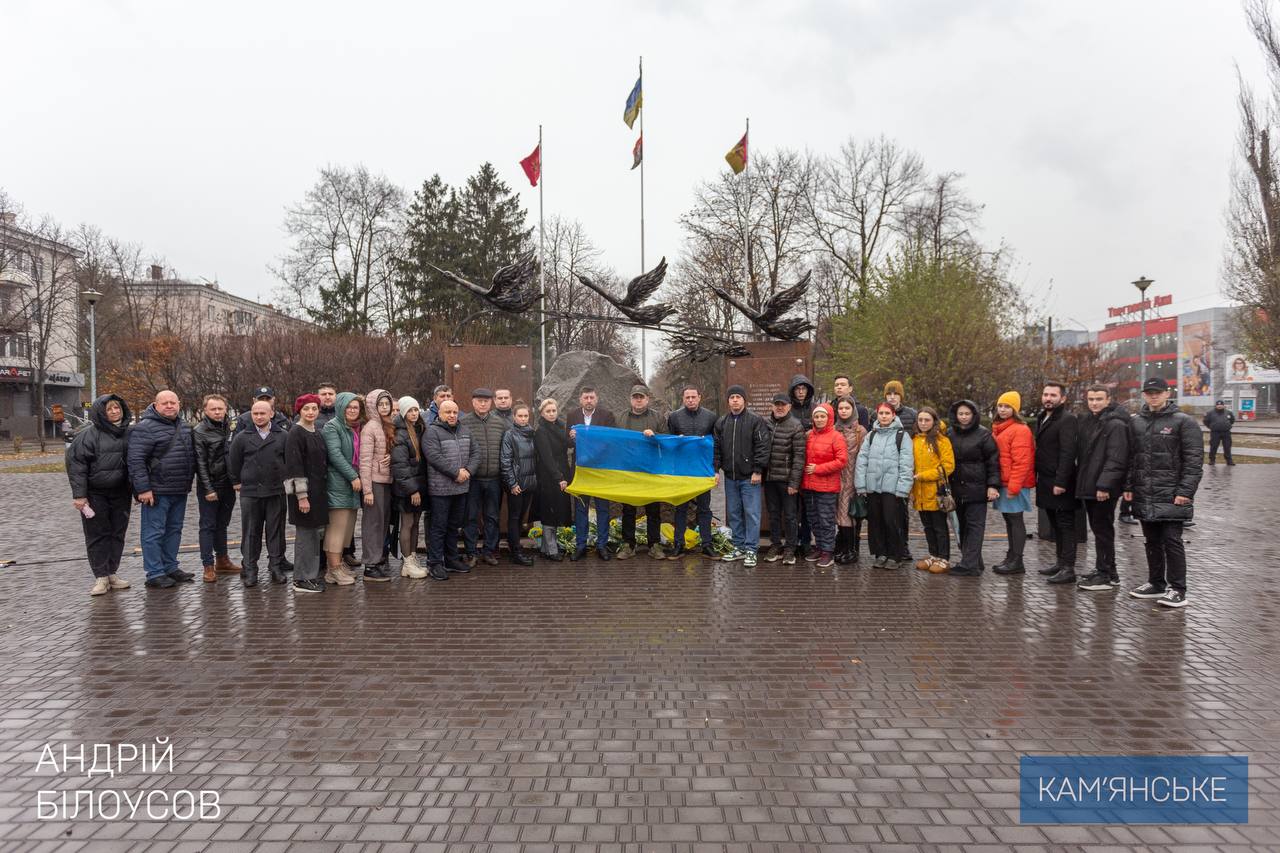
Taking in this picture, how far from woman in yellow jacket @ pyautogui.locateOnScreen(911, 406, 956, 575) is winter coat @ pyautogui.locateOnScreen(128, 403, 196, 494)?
8.22 m

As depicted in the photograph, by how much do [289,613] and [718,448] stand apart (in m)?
5.18

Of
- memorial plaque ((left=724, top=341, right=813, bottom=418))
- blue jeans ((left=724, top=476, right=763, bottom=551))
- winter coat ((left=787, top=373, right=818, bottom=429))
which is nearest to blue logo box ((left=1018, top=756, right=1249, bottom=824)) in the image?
blue jeans ((left=724, top=476, right=763, bottom=551))

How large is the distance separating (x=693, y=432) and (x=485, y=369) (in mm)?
3983

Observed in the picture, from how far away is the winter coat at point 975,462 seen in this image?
798cm

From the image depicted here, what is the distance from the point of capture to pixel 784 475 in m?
8.63

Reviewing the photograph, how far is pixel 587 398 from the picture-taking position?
362 inches

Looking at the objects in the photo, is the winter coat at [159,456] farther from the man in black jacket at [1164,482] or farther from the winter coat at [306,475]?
the man in black jacket at [1164,482]

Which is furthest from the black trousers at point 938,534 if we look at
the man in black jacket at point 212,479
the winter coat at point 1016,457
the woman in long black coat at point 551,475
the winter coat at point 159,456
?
the winter coat at point 159,456

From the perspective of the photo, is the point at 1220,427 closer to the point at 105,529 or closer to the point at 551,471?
the point at 551,471

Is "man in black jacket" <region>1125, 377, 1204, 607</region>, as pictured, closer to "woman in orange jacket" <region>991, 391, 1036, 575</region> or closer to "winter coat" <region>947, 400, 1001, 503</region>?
"woman in orange jacket" <region>991, 391, 1036, 575</region>

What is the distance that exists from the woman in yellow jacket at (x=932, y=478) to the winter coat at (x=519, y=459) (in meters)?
4.57

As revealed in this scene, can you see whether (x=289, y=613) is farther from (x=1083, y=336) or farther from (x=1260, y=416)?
(x=1083, y=336)

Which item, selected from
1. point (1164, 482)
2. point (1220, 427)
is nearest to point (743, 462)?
point (1164, 482)

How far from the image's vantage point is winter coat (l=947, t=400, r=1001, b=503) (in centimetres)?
798
